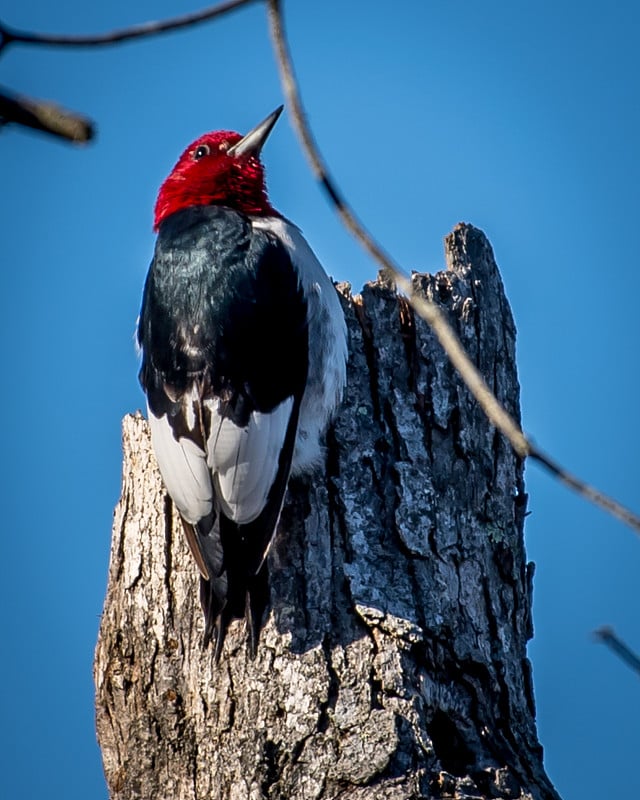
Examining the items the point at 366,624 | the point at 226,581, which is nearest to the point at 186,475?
the point at 226,581

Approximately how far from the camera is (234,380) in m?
3.72

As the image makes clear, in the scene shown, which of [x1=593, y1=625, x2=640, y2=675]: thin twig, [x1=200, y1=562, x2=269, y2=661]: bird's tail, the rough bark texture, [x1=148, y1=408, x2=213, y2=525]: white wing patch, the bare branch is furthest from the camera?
[x1=148, y1=408, x2=213, y2=525]: white wing patch

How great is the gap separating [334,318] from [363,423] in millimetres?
391

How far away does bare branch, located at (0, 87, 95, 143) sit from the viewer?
1097mm

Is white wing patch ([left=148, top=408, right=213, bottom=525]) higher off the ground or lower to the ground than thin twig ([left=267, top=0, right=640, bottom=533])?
higher

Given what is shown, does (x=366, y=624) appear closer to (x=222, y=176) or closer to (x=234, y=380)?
(x=234, y=380)

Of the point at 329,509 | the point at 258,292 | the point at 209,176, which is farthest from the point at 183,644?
the point at 209,176

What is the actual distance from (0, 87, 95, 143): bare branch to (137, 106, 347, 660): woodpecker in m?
2.43

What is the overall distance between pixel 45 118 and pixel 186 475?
8.23 feet

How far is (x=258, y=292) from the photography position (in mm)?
3863

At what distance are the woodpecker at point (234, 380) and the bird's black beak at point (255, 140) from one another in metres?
0.57

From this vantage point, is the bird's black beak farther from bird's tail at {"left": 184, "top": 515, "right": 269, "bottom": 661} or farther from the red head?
bird's tail at {"left": 184, "top": 515, "right": 269, "bottom": 661}

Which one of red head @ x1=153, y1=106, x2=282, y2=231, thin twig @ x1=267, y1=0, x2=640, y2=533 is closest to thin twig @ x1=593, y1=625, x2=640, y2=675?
thin twig @ x1=267, y1=0, x2=640, y2=533

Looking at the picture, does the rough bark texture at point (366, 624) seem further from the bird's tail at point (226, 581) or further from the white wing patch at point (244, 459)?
the white wing patch at point (244, 459)
